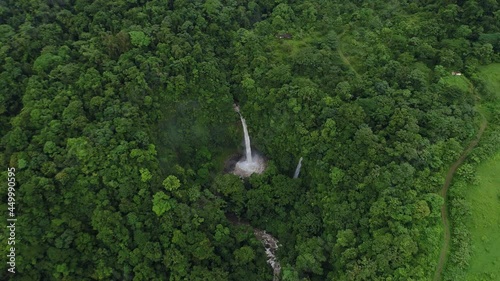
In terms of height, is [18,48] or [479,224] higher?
[18,48]

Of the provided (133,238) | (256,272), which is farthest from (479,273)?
(133,238)

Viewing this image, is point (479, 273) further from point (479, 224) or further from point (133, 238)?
point (133, 238)

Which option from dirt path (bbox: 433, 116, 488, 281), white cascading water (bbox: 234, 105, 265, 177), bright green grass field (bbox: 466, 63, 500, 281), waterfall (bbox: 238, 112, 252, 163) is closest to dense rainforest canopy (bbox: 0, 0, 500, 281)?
dirt path (bbox: 433, 116, 488, 281)

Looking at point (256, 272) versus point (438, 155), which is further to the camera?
point (256, 272)

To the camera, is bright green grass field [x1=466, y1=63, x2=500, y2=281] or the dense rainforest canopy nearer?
bright green grass field [x1=466, y1=63, x2=500, y2=281]

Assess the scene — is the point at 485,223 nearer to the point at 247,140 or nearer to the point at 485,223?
the point at 485,223

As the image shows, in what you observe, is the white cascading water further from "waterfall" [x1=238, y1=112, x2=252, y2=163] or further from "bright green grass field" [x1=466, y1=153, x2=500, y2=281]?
"bright green grass field" [x1=466, y1=153, x2=500, y2=281]
